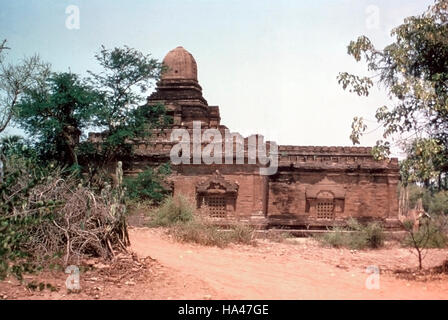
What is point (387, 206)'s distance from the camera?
61.0 ft

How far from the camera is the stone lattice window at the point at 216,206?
16281 mm

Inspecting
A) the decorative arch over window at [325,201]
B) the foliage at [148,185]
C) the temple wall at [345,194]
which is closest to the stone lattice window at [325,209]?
the decorative arch over window at [325,201]

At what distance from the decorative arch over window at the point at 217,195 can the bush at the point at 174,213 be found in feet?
7.83

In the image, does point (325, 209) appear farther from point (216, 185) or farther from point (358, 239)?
point (216, 185)

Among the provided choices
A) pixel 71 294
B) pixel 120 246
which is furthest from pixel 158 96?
pixel 71 294

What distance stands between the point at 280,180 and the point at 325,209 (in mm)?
2501

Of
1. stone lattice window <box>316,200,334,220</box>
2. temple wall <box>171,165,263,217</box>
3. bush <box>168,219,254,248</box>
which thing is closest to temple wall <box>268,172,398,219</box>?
stone lattice window <box>316,200,334,220</box>

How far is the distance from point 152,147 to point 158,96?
15.4ft

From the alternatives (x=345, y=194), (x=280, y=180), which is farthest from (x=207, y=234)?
(x=345, y=194)

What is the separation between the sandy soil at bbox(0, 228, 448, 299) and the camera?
6.17 m

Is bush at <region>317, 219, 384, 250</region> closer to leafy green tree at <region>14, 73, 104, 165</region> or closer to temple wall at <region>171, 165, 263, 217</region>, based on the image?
temple wall at <region>171, 165, 263, 217</region>

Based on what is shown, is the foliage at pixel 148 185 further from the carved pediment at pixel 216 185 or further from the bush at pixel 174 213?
the bush at pixel 174 213

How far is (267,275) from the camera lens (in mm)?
7887
